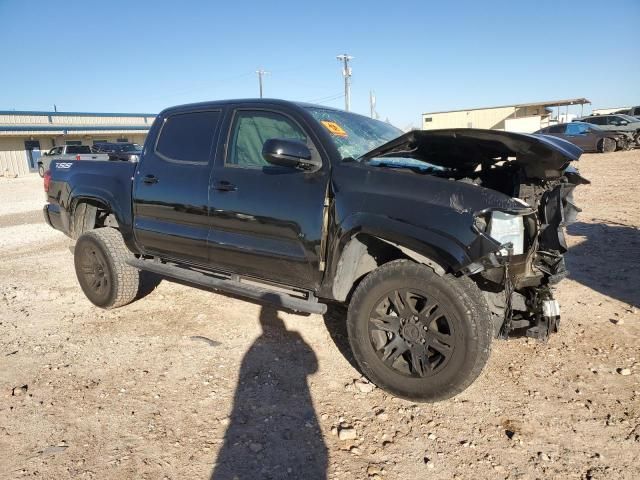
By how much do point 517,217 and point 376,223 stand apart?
830mm

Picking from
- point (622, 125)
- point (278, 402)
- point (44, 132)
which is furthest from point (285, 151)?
point (44, 132)

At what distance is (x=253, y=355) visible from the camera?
3549mm

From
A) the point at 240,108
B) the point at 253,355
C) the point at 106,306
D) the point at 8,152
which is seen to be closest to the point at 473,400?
the point at 253,355

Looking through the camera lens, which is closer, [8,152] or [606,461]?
[606,461]

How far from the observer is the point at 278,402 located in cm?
291

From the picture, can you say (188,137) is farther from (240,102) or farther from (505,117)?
(505,117)

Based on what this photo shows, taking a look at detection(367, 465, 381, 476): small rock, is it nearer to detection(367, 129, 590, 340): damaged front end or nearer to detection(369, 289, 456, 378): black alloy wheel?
detection(369, 289, 456, 378): black alloy wheel

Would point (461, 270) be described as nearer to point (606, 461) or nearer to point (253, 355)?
point (606, 461)

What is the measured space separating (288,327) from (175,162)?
178 cm

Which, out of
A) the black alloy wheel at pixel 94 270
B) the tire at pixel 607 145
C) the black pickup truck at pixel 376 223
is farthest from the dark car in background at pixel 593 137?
the black alloy wheel at pixel 94 270

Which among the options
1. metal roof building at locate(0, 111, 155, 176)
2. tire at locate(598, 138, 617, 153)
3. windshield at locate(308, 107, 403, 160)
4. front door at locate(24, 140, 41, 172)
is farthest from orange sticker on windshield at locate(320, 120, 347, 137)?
front door at locate(24, 140, 41, 172)

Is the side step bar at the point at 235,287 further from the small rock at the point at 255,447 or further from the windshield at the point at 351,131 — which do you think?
the windshield at the point at 351,131

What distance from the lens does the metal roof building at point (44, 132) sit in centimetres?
3062

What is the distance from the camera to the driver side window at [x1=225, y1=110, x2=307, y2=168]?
3.49 metres
